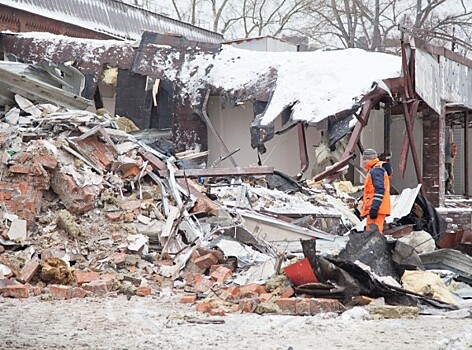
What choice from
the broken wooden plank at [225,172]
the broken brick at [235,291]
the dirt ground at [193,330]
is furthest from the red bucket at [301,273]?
the broken wooden plank at [225,172]

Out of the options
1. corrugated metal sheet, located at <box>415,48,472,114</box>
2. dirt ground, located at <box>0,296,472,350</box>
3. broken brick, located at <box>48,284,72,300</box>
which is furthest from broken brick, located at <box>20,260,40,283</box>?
corrugated metal sheet, located at <box>415,48,472,114</box>

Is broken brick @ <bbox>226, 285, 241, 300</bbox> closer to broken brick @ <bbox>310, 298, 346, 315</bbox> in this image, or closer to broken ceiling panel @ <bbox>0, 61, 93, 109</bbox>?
broken brick @ <bbox>310, 298, 346, 315</bbox>

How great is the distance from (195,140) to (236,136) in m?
1.13

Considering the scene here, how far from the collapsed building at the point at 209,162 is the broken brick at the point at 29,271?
2 centimetres

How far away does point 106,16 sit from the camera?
23.8 meters

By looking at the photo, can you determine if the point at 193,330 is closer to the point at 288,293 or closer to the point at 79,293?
the point at 288,293

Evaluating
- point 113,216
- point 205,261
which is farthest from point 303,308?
point 113,216

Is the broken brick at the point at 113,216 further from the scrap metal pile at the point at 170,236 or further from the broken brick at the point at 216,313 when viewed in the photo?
the broken brick at the point at 216,313

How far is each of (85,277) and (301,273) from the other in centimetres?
245

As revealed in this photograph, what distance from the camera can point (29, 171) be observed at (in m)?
10.2

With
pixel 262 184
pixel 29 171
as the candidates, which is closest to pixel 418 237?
pixel 262 184

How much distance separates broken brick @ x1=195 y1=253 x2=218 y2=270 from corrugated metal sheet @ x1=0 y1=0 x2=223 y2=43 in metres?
14.0

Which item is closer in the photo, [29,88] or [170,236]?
[170,236]

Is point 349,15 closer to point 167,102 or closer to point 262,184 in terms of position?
point 167,102
